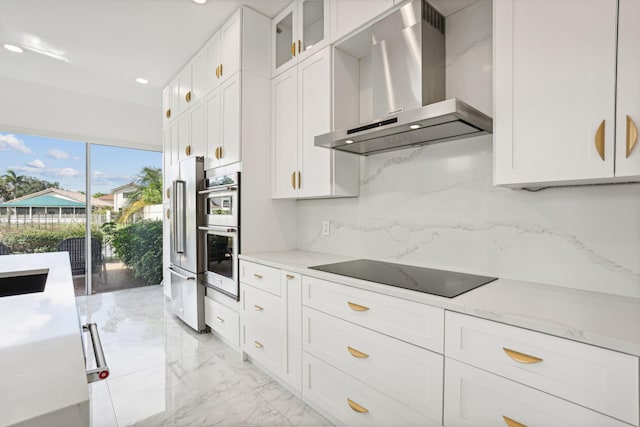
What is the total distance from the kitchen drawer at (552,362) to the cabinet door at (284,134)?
1641mm

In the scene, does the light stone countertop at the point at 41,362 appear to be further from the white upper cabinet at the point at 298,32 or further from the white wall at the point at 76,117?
the white wall at the point at 76,117

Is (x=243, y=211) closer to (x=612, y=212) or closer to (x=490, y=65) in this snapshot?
(x=490, y=65)

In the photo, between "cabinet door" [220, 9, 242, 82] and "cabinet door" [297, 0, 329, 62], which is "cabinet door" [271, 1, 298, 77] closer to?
"cabinet door" [297, 0, 329, 62]

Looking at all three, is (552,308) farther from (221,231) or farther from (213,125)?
(213,125)

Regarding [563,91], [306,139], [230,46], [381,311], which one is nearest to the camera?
[563,91]

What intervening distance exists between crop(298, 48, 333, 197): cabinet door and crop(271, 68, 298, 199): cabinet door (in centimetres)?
8

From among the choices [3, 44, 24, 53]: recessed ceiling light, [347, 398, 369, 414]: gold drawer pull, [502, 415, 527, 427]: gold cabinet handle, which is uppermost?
[3, 44, 24, 53]: recessed ceiling light

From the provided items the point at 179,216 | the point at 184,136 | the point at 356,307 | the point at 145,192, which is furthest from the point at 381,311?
the point at 145,192

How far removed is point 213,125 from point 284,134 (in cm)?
83

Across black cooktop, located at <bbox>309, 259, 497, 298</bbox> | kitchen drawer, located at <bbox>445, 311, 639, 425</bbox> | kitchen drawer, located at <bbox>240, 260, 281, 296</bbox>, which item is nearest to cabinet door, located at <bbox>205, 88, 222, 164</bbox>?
kitchen drawer, located at <bbox>240, 260, 281, 296</bbox>

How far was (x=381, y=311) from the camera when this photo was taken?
146 cm

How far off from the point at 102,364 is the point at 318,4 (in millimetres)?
2523

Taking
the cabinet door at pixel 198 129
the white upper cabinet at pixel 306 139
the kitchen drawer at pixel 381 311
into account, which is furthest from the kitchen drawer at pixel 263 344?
the cabinet door at pixel 198 129

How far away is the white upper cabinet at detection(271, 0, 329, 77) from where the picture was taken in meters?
2.28
